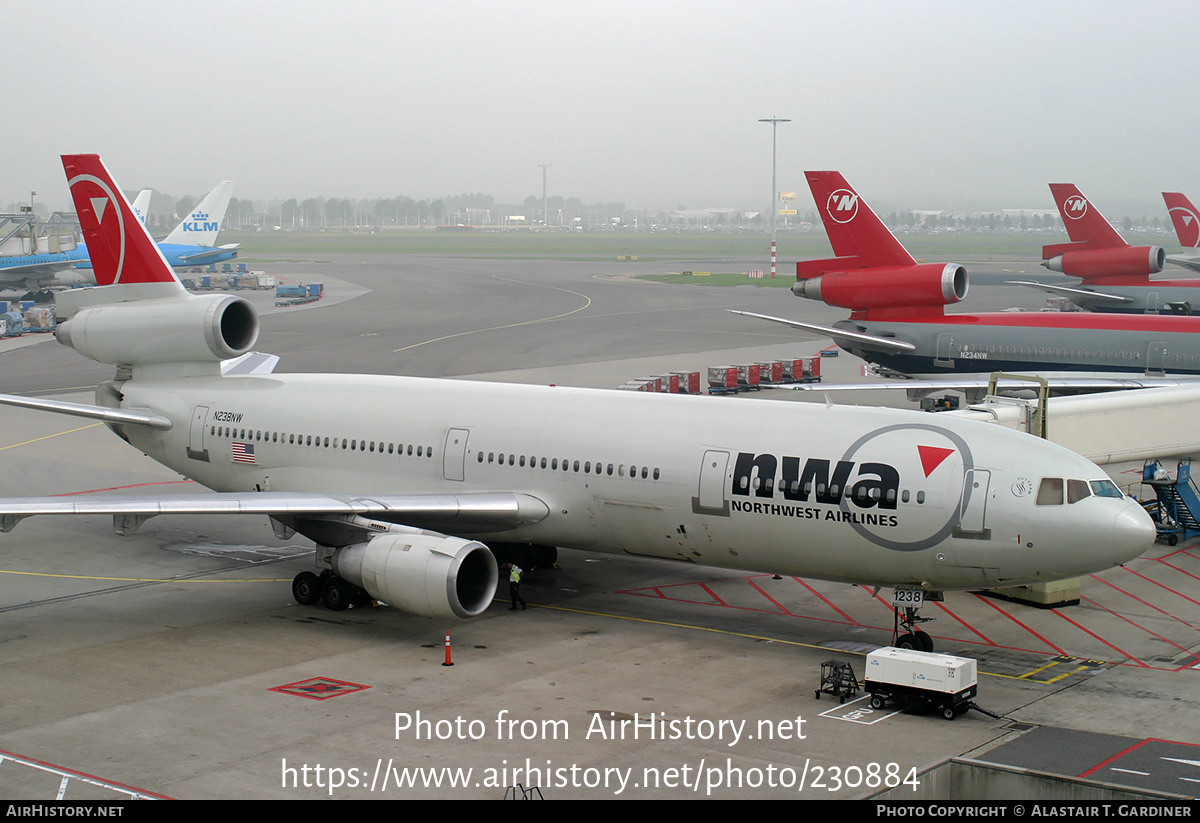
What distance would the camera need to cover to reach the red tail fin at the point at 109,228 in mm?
28453

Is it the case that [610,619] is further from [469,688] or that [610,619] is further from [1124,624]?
[1124,624]

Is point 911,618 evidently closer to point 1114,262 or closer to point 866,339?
point 866,339

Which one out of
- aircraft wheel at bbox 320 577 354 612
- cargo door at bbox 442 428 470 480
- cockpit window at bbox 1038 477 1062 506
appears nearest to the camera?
cockpit window at bbox 1038 477 1062 506

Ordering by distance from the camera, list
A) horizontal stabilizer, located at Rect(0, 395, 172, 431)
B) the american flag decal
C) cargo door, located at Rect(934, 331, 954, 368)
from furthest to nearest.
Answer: cargo door, located at Rect(934, 331, 954, 368) → the american flag decal → horizontal stabilizer, located at Rect(0, 395, 172, 431)

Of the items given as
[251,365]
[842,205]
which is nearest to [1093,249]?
[842,205]

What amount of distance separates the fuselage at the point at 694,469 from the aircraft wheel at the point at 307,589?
2368mm

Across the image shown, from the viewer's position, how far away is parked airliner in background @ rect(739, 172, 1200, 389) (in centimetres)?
4241

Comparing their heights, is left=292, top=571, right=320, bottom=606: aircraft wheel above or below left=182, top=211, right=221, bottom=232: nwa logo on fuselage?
below

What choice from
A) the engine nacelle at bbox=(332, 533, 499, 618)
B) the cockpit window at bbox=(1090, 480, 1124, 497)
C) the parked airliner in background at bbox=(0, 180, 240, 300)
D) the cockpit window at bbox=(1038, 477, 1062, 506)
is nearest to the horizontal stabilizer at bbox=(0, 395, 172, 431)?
the engine nacelle at bbox=(332, 533, 499, 618)

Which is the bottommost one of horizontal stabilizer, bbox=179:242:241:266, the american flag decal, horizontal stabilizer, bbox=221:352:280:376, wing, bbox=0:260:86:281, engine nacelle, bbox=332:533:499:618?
engine nacelle, bbox=332:533:499:618

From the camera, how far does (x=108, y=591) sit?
2488 centimetres

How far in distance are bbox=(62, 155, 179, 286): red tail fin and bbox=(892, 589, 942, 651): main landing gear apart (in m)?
18.6

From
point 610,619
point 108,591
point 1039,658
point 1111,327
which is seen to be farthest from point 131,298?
point 1111,327

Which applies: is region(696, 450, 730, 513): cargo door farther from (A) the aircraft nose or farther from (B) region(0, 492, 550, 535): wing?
(A) the aircraft nose
